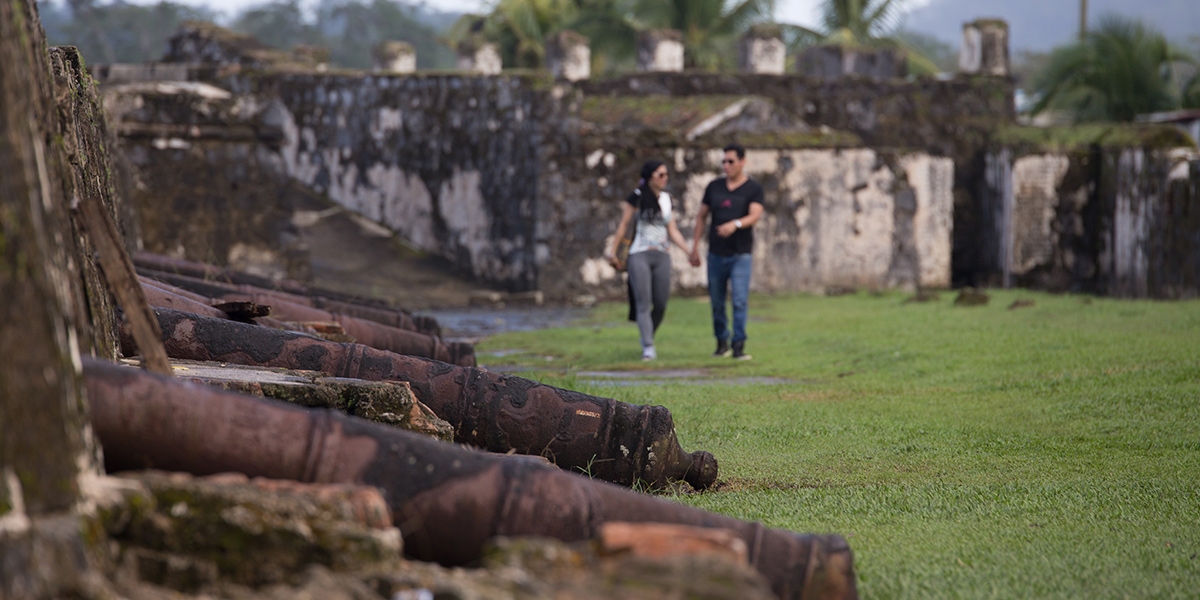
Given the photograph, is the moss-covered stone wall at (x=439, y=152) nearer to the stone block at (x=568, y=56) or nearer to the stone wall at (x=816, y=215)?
the stone wall at (x=816, y=215)

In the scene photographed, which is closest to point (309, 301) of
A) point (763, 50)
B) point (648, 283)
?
point (648, 283)

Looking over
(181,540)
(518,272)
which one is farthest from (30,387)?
(518,272)

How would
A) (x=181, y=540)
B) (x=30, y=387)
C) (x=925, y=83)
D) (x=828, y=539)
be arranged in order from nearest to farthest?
(x=30, y=387) → (x=181, y=540) → (x=828, y=539) → (x=925, y=83)

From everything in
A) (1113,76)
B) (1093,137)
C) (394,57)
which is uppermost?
(394,57)

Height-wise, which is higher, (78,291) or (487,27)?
(487,27)

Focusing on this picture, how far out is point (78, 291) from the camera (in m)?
2.65

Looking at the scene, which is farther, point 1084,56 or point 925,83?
point 1084,56

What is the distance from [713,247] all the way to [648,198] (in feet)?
1.85

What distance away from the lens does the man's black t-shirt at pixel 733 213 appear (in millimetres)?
7797

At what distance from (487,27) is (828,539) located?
88.9ft

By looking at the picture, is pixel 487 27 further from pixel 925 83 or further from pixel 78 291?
pixel 78 291

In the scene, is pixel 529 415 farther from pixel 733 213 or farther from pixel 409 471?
pixel 733 213

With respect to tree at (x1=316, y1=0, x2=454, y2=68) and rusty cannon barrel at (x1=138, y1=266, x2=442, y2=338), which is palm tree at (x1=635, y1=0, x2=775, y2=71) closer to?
rusty cannon barrel at (x1=138, y1=266, x2=442, y2=338)

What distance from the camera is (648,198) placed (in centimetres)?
767
